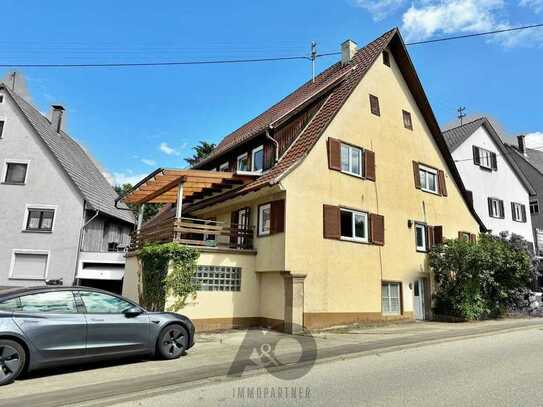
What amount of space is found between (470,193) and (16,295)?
26.0 metres

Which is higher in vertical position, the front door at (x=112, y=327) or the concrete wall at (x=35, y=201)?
the concrete wall at (x=35, y=201)

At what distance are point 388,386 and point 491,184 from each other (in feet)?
85.7

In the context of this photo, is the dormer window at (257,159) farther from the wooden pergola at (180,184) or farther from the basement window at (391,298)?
the basement window at (391,298)

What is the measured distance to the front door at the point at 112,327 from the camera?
7555 mm

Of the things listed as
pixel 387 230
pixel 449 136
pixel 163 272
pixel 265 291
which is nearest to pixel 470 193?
pixel 449 136

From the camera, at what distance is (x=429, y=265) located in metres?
18.1

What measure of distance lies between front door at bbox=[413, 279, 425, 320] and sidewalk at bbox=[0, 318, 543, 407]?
13.0 feet

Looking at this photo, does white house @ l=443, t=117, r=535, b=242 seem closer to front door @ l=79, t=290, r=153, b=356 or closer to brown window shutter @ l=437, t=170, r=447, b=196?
brown window shutter @ l=437, t=170, r=447, b=196

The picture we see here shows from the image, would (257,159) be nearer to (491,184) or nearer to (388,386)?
(388,386)

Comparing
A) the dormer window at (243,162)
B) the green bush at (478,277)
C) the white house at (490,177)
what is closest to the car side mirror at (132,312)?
the dormer window at (243,162)

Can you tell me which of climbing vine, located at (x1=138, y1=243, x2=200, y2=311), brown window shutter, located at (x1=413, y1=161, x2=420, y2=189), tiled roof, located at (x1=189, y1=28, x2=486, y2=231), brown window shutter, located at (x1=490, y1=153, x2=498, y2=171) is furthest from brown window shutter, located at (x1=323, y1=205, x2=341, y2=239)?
brown window shutter, located at (x1=490, y1=153, x2=498, y2=171)

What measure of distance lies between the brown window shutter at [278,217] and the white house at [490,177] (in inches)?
688

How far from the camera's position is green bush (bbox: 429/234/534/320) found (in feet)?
54.5

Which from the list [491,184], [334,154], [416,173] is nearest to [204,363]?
[334,154]
